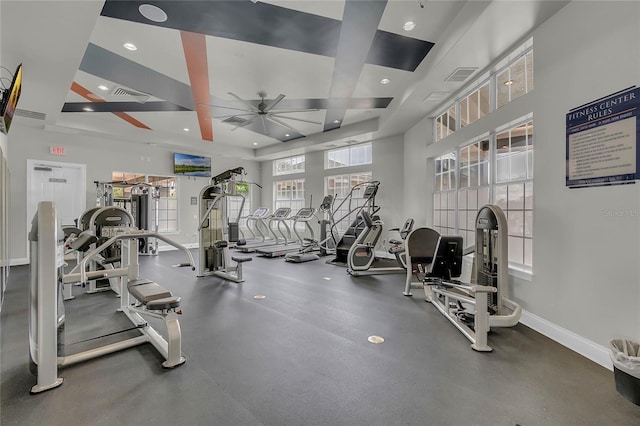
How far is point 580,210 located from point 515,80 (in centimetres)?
216

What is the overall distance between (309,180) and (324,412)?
880 cm

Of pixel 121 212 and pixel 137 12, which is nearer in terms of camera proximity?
pixel 137 12

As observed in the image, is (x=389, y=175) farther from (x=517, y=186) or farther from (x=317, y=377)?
(x=317, y=377)

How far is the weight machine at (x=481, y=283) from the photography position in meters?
2.67

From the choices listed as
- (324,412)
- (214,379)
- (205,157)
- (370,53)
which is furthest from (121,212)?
(205,157)

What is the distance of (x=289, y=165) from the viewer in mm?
11141

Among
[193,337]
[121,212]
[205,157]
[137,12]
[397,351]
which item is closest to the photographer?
[397,351]

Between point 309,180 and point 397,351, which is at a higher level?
point 309,180

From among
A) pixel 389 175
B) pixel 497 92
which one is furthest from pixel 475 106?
pixel 389 175

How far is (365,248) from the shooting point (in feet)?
18.9

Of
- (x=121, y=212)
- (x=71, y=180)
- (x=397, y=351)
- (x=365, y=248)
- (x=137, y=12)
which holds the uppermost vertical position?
(x=137, y=12)

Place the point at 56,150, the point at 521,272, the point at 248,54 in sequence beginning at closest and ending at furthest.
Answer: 1. the point at 521,272
2. the point at 248,54
3. the point at 56,150

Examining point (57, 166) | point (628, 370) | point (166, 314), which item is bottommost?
point (628, 370)

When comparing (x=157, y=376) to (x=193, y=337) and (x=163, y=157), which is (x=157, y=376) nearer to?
(x=193, y=337)
